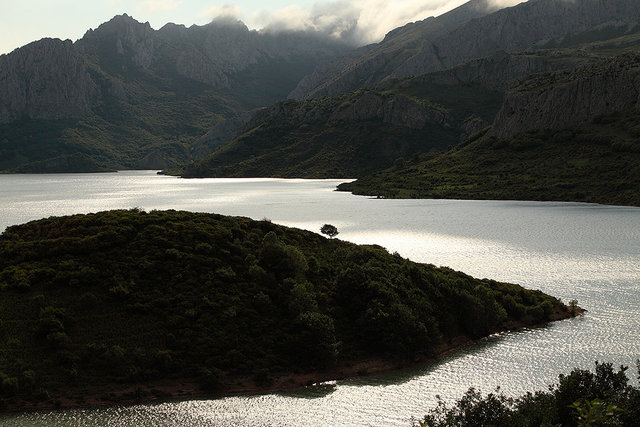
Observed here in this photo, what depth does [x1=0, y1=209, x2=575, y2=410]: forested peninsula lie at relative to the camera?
4978 centimetres

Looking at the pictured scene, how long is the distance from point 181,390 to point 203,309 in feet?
35.1

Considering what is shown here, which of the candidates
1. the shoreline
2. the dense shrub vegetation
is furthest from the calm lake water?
the dense shrub vegetation

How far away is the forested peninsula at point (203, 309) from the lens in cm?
4978

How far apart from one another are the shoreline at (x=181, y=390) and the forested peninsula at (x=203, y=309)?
14cm

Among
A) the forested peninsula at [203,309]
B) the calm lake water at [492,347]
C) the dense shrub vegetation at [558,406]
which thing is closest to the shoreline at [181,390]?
the forested peninsula at [203,309]

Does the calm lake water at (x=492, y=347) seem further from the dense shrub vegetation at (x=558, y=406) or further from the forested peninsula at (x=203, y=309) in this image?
the dense shrub vegetation at (x=558, y=406)

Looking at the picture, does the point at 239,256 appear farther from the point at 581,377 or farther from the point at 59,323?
the point at 581,377

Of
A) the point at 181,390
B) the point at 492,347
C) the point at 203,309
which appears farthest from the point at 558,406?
the point at 203,309

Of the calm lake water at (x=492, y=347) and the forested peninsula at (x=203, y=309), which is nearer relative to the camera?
the calm lake water at (x=492, y=347)

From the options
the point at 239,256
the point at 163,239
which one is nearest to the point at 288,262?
the point at 239,256

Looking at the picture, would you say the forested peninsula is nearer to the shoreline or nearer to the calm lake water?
the shoreline

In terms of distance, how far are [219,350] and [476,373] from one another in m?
25.9

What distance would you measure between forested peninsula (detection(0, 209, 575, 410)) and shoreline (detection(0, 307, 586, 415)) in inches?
5.6

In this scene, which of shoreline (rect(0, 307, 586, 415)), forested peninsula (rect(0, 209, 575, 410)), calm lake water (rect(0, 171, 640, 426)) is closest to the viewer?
calm lake water (rect(0, 171, 640, 426))
